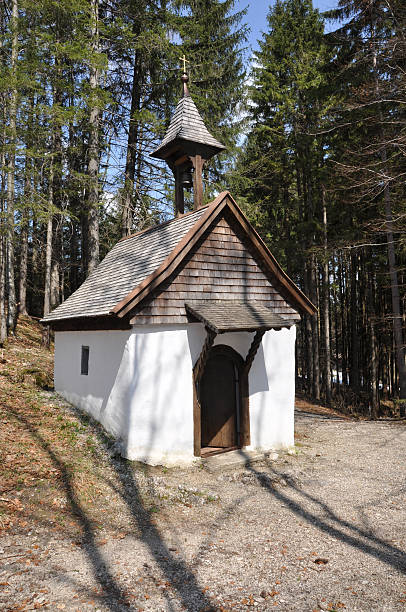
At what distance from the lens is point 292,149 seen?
787 inches

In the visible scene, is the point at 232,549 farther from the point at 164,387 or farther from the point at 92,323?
the point at 92,323

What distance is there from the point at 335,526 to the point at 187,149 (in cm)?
926

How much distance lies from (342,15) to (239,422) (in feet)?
49.7

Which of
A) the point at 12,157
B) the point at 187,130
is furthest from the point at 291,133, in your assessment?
Result: the point at 12,157

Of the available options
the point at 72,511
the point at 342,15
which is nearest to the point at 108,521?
the point at 72,511

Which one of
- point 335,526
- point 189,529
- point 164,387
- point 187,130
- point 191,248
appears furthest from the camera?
point 187,130

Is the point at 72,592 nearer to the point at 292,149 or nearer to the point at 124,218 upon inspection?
the point at 124,218

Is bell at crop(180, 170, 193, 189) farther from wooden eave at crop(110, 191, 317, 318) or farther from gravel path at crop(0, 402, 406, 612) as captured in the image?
gravel path at crop(0, 402, 406, 612)

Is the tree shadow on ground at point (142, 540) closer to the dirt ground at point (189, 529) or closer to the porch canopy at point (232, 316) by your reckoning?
the dirt ground at point (189, 529)

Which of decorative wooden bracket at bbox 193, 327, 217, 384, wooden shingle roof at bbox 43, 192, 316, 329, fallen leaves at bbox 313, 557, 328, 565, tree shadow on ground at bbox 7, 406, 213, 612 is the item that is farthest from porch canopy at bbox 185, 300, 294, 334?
fallen leaves at bbox 313, 557, 328, 565

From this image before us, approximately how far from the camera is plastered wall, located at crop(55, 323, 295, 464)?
8156 mm

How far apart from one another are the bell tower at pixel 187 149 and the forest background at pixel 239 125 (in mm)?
3502

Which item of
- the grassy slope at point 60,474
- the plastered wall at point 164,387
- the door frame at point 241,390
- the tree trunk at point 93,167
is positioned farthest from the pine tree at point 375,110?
the grassy slope at point 60,474

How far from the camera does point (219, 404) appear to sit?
9602mm
